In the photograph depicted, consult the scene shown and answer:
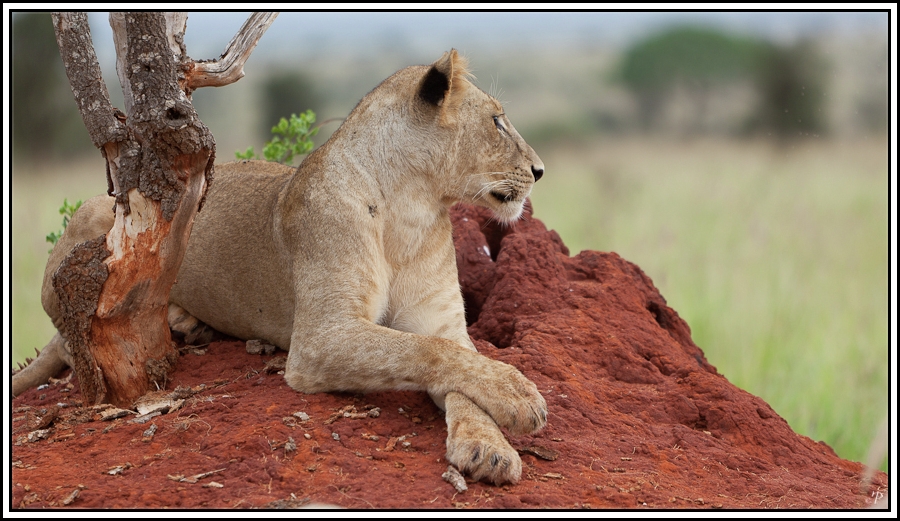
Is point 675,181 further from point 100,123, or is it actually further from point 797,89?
point 100,123

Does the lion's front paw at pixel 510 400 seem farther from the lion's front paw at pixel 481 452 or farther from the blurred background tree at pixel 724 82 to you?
the blurred background tree at pixel 724 82

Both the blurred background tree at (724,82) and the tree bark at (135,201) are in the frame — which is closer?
the tree bark at (135,201)

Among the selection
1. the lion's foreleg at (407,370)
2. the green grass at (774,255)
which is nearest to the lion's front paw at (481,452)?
the lion's foreleg at (407,370)

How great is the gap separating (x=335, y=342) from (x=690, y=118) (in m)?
33.5

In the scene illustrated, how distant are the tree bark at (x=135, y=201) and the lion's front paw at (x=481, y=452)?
1.96 metres

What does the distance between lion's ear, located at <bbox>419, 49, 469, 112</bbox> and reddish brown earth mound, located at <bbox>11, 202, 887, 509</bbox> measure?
1.54m

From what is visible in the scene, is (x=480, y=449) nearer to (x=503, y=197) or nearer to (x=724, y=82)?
(x=503, y=197)

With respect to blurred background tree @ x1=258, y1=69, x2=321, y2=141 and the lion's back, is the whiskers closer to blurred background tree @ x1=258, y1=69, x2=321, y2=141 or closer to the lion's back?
the lion's back

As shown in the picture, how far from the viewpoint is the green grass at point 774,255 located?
30.7 ft

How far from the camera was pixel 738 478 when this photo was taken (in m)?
4.18

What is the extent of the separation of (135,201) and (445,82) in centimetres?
A: 179

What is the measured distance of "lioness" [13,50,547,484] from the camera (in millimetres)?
4215

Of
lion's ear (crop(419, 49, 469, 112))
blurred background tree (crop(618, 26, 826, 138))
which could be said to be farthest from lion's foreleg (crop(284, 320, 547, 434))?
blurred background tree (crop(618, 26, 826, 138))
